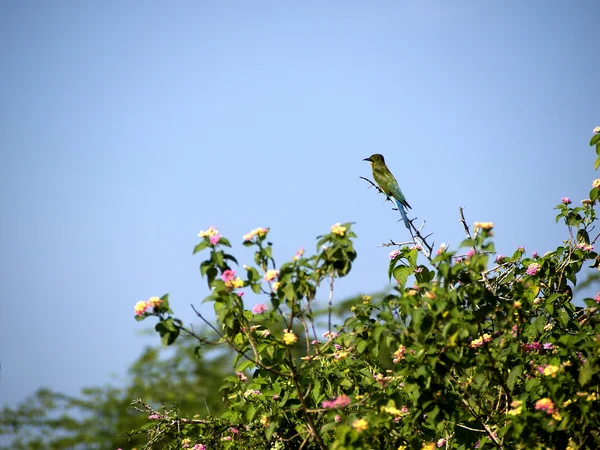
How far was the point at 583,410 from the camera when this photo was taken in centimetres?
276

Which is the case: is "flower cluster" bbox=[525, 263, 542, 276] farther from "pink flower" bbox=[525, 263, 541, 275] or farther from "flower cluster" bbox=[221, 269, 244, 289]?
"flower cluster" bbox=[221, 269, 244, 289]

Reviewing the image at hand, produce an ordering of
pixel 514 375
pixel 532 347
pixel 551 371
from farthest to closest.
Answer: pixel 532 347, pixel 514 375, pixel 551 371

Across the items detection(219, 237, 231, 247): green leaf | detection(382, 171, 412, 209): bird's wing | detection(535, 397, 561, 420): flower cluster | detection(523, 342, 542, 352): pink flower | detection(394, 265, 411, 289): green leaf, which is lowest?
detection(535, 397, 561, 420): flower cluster

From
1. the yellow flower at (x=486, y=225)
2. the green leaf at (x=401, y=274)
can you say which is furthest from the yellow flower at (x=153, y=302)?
the green leaf at (x=401, y=274)

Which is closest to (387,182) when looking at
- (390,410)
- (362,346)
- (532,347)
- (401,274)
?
(401,274)

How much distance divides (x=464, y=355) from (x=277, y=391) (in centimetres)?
117

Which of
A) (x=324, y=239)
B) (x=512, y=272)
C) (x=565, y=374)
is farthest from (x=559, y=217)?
(x=324, y=239)

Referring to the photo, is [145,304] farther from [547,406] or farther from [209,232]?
[547,406]

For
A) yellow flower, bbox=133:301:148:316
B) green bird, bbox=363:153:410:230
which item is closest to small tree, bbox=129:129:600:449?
yellow flower, bbox=133:301:148:316

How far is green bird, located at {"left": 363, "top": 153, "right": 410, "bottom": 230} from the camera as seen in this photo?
6094mm

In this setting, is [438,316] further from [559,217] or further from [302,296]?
[559,217]

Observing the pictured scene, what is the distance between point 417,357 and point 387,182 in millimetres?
3754

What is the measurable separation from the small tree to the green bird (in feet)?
6.64

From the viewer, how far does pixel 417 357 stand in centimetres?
287
